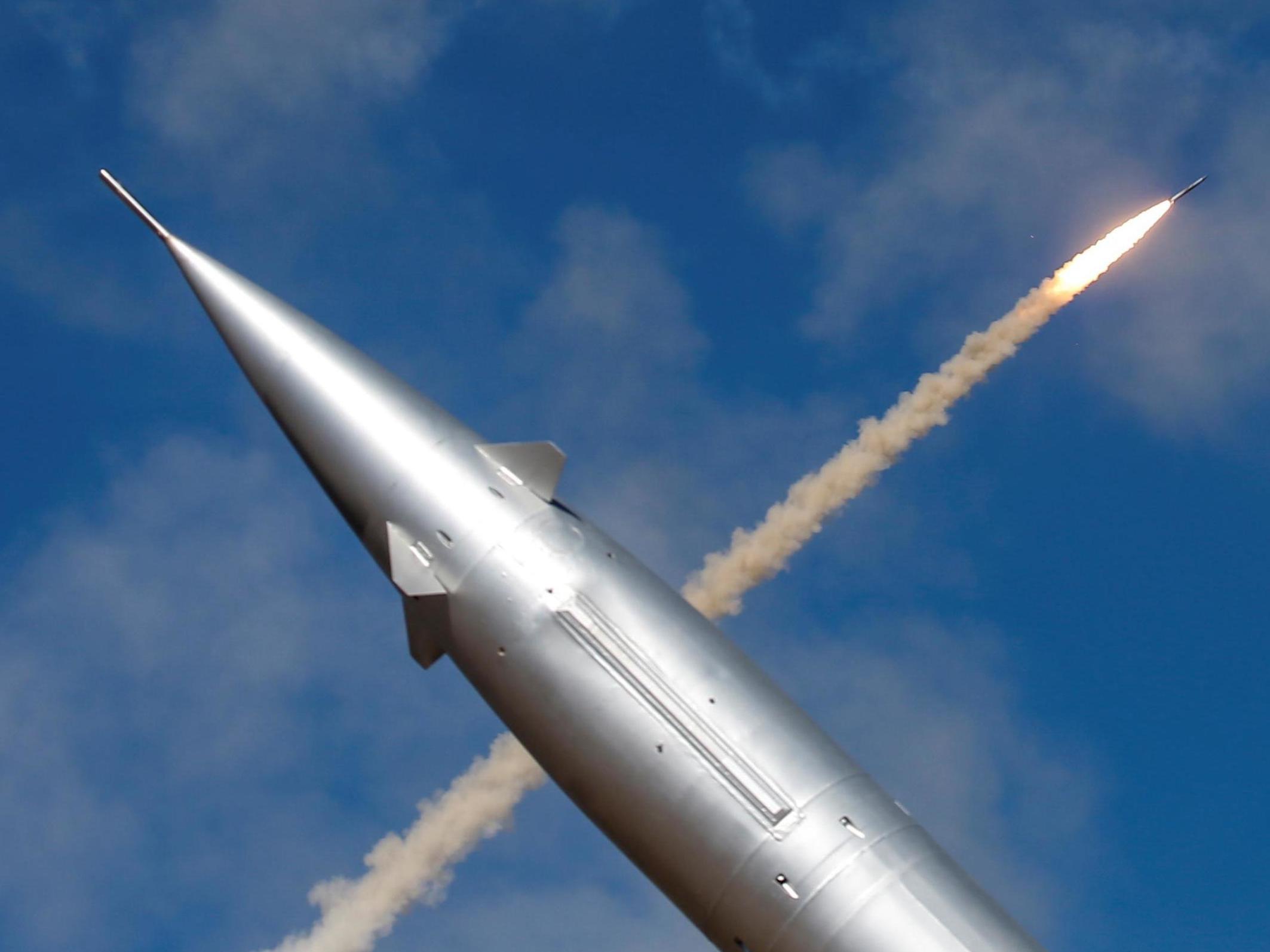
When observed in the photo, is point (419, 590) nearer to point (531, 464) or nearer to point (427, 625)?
point (427, 625)

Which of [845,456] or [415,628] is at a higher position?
[845,456]

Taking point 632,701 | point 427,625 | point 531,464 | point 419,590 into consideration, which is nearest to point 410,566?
point 419,590

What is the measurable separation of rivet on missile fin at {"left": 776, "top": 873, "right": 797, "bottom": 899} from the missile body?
0.12 ft

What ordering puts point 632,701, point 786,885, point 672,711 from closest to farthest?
point 786,885 < point 672,711 < point 632,701

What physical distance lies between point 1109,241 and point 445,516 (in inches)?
1067

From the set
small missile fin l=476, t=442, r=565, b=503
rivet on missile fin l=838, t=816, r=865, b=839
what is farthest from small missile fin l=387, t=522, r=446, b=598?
rivet on missile fin l=838, t=816, r=865, b=839

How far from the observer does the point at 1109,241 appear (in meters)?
46.5

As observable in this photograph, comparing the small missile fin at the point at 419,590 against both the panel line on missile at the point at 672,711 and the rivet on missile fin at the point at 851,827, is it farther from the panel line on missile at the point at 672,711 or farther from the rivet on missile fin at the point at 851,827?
the rivet on missile fin at the point at 851,827

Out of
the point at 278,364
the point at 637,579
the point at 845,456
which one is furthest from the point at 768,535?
the point at 278,364

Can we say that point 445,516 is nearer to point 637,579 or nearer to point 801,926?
point 637,579

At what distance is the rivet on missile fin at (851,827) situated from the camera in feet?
87.1

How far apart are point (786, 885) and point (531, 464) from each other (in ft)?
34.5

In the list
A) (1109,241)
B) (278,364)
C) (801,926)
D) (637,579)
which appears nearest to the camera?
(801,926)

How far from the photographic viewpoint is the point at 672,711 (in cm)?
2733
